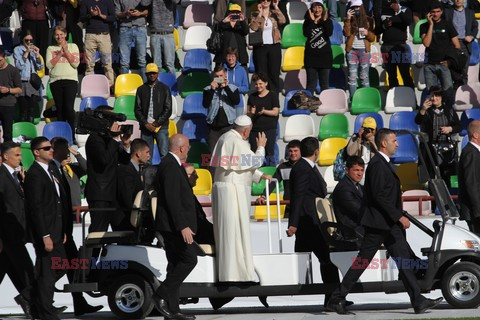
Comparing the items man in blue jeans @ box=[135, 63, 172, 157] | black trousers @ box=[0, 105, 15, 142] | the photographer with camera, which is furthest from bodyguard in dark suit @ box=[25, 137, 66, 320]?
the photographer with camera

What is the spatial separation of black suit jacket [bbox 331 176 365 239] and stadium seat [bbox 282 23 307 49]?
8423mm

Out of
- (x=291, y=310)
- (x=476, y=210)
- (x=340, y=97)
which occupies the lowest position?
(x=291, y=310)

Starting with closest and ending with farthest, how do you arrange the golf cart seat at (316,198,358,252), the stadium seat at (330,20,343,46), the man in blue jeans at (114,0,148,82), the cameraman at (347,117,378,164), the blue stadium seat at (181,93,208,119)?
the golf cart seat at (316,198,358,252)
the cameraman at (347,117,378,164)
the blue stadium seat at (181,93,208,119)
the man in blue jeans at (114,0,148,82)
the stadium seat at (330,20,343,46)

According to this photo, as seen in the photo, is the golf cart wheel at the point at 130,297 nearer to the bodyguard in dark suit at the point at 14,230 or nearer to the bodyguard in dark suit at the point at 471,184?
the bodyguard in dark suit at the point at 14,230

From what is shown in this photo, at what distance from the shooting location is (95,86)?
810 inches

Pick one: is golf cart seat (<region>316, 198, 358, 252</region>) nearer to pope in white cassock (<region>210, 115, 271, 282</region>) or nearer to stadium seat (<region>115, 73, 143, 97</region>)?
pope in white cassock (<region>210, 115, 271, 282</region>)

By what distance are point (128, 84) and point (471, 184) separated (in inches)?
318

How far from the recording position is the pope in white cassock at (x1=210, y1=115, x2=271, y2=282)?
1315 centimetres

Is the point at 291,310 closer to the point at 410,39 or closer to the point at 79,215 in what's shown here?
the point at 79,215

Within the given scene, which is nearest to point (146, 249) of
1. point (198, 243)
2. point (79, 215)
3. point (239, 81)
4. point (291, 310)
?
point (198, 243)

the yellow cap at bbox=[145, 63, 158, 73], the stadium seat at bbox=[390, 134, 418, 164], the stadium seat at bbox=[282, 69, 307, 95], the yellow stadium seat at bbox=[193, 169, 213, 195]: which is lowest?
the yellow stadium seat at bbox=[193, 169, 213, 195]

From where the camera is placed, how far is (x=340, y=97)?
20.2m

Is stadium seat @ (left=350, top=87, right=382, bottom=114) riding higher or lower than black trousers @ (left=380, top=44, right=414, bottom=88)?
lower

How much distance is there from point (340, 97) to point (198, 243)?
7.09 m
